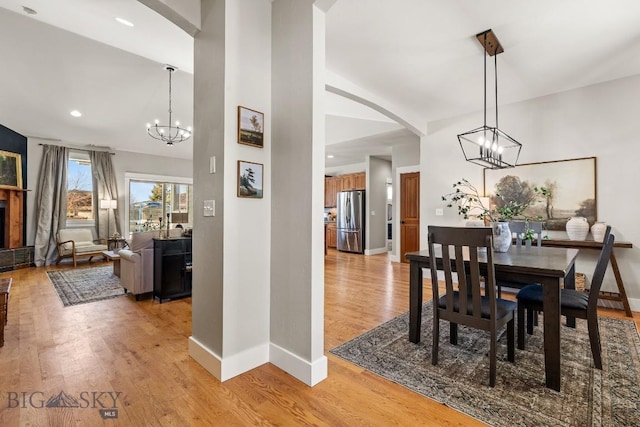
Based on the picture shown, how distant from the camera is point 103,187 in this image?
7031mm

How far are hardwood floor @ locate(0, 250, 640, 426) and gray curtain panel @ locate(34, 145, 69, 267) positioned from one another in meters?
3.90

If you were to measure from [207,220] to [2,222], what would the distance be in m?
6.52

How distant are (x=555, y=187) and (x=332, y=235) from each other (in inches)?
233

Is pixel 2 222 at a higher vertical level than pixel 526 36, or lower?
lower

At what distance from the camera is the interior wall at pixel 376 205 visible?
7914mm

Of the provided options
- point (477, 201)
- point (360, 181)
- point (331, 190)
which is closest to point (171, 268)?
point (477, 201)

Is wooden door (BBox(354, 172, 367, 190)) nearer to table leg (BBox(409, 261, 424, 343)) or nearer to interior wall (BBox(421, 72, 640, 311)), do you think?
interior wall (BBox(421, 72, 640, 311))

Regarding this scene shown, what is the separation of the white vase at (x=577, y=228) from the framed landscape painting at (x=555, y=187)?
0.14 meters

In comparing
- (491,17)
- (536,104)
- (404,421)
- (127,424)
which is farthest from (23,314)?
(536,104)

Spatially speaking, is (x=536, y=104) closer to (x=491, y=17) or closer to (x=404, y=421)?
(x=491, y=17)

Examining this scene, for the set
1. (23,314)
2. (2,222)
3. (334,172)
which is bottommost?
(23,314)

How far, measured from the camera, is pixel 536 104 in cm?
407

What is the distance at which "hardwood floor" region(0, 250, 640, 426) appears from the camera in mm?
1571

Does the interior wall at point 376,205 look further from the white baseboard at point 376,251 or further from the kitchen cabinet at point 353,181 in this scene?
the kitchen cabinet at point 353,181
